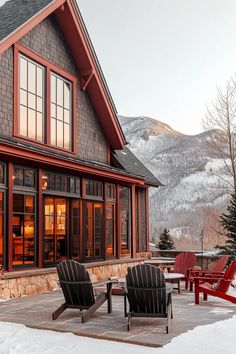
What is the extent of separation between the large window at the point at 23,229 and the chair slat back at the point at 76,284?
11.5ft

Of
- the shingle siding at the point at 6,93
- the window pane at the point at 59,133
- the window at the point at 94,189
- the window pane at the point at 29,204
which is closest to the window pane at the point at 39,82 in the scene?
the window pane at the point at 59,133

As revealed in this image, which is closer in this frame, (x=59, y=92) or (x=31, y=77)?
(x=31, y=77)

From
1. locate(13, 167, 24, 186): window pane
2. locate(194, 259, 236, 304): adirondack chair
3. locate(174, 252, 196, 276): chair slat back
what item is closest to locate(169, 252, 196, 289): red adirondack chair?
locate(174, 252, 196, 276): chair slat back

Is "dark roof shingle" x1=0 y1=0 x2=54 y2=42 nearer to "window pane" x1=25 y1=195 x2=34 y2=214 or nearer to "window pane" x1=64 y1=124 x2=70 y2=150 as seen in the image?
"window pane" x1=64 y1=124 x2=70 y2=150

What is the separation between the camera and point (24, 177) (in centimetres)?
1111

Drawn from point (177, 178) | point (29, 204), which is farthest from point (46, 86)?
point (177, 178)

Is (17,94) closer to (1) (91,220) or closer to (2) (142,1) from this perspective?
(1) (91,220)

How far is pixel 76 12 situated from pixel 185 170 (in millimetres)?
91854

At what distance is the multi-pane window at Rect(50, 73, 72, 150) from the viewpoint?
43.7 ft

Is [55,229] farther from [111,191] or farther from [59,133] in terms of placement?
[111,191]

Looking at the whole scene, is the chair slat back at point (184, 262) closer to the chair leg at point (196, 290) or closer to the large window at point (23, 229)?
the chair leg at point (196, 290)

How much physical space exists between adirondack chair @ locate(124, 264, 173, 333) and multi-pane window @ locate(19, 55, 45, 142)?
19.9 feet

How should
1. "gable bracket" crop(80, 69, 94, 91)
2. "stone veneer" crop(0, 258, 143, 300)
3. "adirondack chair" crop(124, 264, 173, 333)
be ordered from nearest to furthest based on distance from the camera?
1. "adirondack chair" crop(124, 264, 173, 333)
2. "stone veneer" crop(0, 258, 143, 300)
3. "gable bracket" crop(80, 69, 94, 91)

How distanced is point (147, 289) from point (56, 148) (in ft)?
23.0
